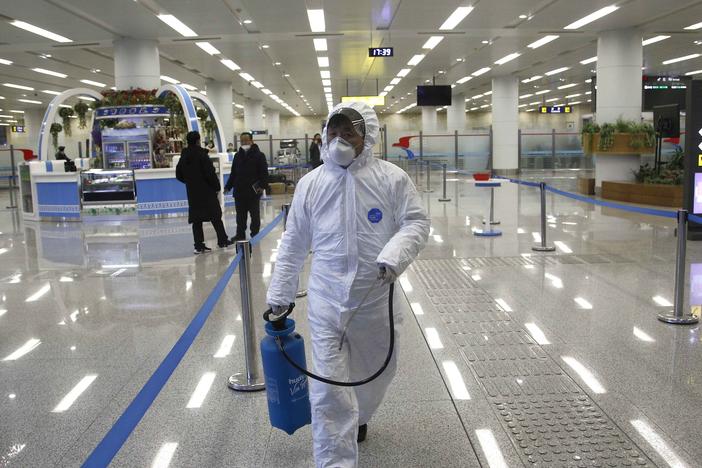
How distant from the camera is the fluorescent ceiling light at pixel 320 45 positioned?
17345 mm

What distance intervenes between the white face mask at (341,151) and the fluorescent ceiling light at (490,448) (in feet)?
5.18

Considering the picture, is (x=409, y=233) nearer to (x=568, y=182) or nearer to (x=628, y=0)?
(x=628, y=0)

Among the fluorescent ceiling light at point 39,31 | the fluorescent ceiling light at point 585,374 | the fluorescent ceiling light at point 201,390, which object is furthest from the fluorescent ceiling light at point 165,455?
the fluorescent ceiling light at point 39,31

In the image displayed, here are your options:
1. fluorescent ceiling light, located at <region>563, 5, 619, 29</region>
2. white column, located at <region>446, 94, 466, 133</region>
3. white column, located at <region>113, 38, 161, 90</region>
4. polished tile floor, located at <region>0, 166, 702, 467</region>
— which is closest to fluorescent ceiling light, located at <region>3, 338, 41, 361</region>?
polished tile floor, located at <region>0, 166, 702, 467</region>

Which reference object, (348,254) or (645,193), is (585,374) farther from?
(645,193)

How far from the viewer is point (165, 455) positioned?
306 centimetres

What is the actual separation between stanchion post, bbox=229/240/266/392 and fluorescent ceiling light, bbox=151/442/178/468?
742 mm

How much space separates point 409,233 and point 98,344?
3.23 meters

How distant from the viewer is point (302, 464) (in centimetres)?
296

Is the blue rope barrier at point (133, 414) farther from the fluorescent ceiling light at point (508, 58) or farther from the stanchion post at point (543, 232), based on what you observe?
the fluorescent ceiling light at point (508, 58)

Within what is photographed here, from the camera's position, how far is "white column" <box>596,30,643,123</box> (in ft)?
52.2

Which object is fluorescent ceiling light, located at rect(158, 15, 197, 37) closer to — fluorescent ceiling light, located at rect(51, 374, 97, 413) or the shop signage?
the shop signage

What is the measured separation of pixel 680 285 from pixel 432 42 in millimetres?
14368

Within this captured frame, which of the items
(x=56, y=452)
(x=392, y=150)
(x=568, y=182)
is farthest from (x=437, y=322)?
(x=392, y=150)
